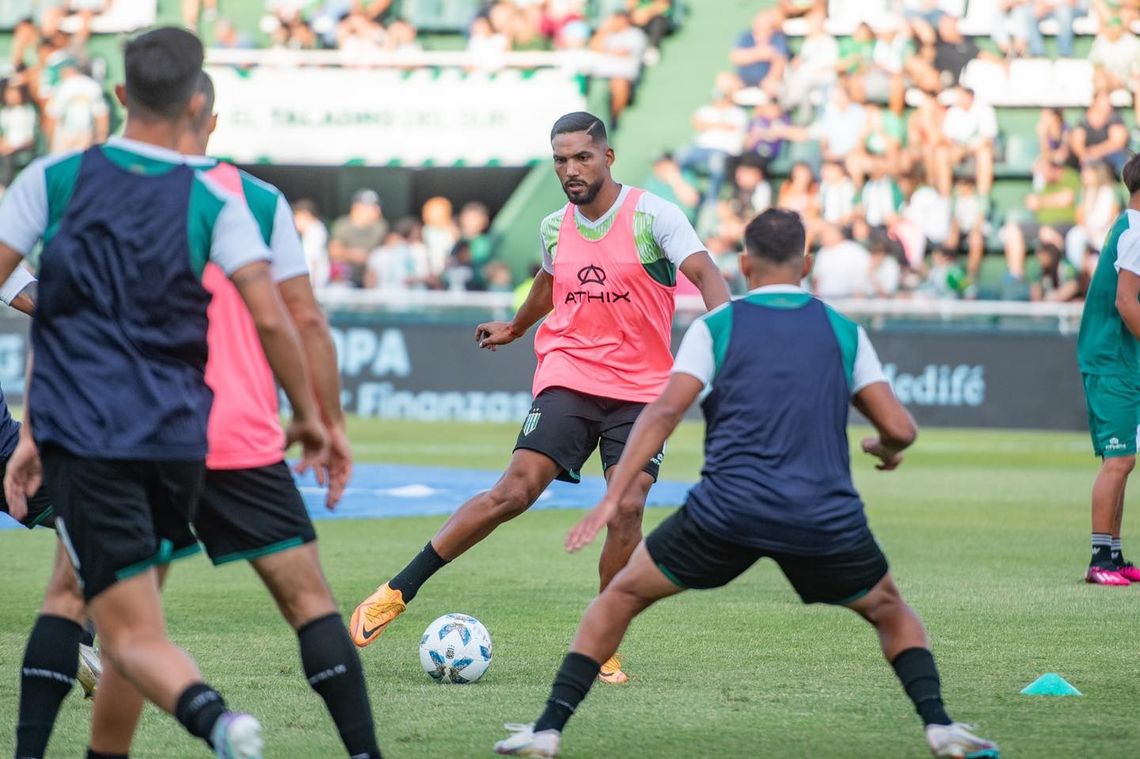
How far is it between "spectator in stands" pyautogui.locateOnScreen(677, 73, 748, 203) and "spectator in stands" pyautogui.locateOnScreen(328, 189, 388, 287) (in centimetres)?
431

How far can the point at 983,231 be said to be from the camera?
24.5m

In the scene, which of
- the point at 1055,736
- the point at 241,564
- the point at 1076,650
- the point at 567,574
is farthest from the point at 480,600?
the point at 1055,736

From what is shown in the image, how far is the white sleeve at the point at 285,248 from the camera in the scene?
188 inches

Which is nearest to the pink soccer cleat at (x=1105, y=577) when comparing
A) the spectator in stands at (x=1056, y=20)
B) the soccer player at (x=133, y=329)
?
the soccer player at (x=133, y=329)

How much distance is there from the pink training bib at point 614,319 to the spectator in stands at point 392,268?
1689 cm

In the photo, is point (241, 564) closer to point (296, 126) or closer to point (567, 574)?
point (567, 574)

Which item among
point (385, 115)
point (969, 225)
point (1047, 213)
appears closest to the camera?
point (969, 225)

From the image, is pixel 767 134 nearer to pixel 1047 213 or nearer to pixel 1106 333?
pixel 1047 213

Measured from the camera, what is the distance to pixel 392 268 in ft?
80.4

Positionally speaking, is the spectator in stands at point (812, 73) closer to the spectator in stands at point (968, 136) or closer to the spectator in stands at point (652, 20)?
the spectator in stands at point (968, 136)

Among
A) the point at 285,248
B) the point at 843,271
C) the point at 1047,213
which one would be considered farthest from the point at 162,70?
the point at 1047,213

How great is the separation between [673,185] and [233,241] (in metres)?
20.4

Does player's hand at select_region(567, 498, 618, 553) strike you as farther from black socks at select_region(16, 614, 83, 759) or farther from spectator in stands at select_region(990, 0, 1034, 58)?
spectator in stands at select_region(990, 0, 1034, 58)

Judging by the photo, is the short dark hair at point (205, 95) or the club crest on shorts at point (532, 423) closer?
the short dark hair at point (205, 95)
